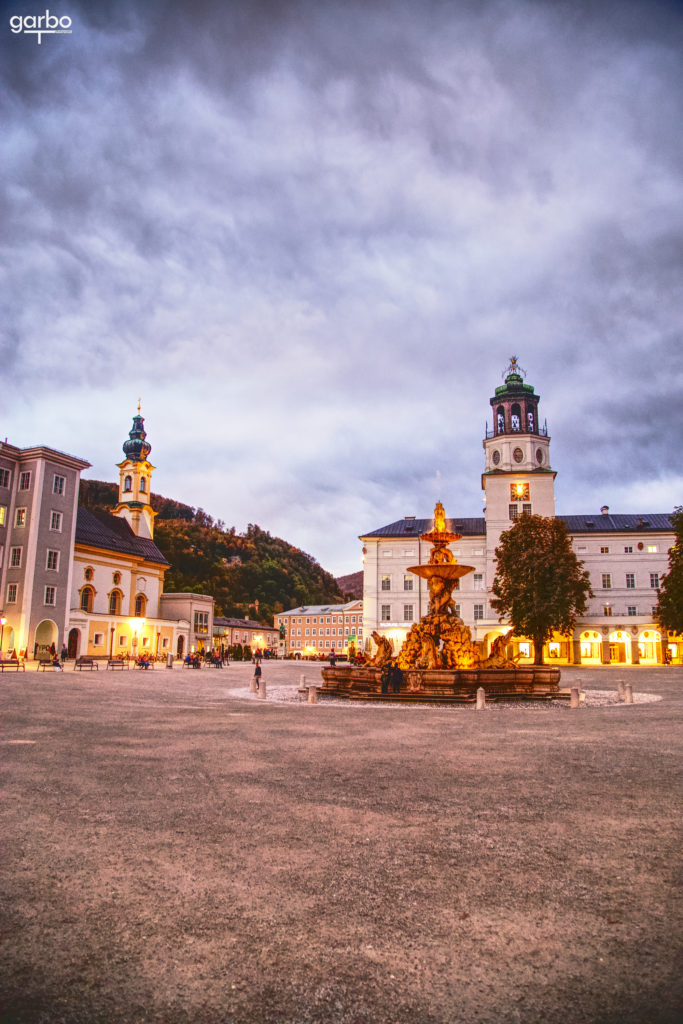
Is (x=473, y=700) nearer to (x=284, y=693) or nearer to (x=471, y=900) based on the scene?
(x=284, y=693)

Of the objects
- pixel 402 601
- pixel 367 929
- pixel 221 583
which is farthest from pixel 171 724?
pixel 221 583

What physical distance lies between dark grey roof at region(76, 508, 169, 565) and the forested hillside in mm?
31650

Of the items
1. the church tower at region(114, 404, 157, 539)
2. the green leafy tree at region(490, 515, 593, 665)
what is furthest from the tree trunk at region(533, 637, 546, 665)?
the church tower at region(114, 404, 157, 539)

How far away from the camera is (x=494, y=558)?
227 ft

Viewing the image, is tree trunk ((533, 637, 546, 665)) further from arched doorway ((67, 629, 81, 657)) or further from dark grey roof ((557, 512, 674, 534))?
arched doorway ((67, 629, 81, 657))

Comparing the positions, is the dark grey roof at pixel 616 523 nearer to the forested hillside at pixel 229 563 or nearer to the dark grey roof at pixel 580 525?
the dark grey roof at pixel 580 525

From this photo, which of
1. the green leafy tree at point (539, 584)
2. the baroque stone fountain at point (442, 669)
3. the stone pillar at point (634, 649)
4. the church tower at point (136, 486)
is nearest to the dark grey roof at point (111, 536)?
the church tower at point (136, 486)

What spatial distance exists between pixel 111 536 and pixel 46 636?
59.5 feet

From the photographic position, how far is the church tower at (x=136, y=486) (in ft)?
263

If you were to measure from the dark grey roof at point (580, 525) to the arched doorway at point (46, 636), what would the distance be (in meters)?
33.0

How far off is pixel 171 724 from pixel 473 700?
36.8 feet

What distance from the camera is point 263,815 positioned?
6.68 meters

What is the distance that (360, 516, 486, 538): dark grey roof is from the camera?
237 feet

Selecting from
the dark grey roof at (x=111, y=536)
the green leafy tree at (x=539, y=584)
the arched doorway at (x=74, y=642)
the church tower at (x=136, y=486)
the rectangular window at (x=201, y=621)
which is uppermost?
the church tower at (x=136, y=486)
